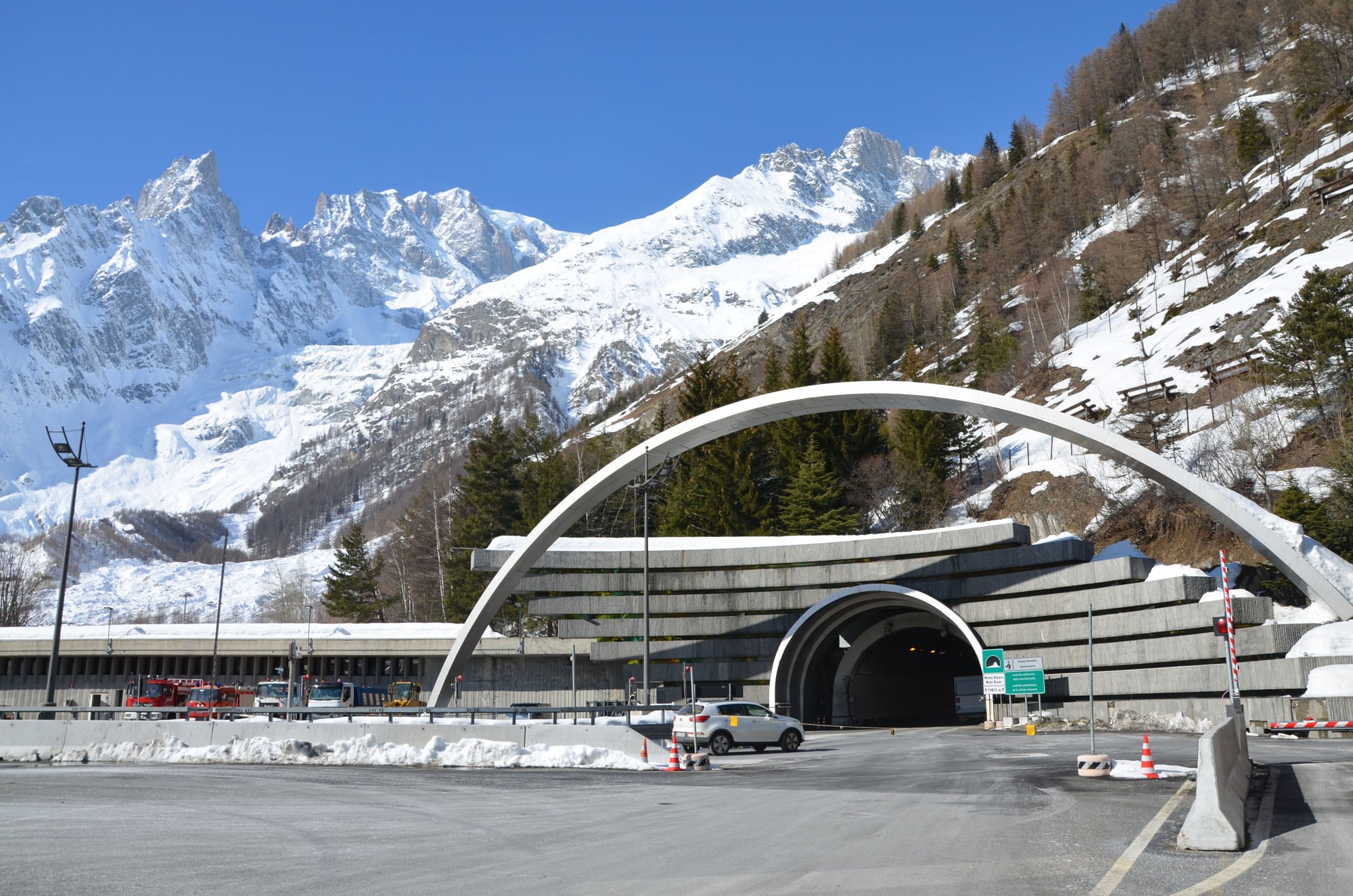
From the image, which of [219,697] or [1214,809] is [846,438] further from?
[1214,809]

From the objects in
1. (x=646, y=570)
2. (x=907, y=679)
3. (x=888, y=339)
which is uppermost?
(x=888, y=339)

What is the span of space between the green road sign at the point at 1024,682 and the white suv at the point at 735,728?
11634mm

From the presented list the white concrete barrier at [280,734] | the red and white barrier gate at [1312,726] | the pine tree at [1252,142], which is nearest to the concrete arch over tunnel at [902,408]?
the red and white barrier gate at [1312,726]

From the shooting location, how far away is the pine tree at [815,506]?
65.9 m

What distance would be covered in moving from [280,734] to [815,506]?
46.2 metres

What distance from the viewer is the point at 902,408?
140 ft

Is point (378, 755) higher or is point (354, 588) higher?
point (354, 588)

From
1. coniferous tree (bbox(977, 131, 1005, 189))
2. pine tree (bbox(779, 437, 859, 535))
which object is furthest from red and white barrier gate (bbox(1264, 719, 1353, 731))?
coniferous tree (bbox(977, 131, 1005, 189))

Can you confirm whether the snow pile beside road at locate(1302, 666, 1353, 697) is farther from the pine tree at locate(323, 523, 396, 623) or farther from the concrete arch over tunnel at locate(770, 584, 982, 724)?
the pine tree at locate(323, 523, 396, 623)

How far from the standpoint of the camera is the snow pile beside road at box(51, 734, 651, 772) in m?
23.0

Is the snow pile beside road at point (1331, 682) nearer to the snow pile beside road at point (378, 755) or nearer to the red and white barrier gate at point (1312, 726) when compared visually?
the red and white barrier gate at point (1312, 726)

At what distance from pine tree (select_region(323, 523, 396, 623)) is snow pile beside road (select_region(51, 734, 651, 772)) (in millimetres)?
68406

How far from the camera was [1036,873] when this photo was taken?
919 centimetres

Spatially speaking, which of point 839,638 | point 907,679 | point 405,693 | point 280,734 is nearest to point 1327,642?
point 839,638
